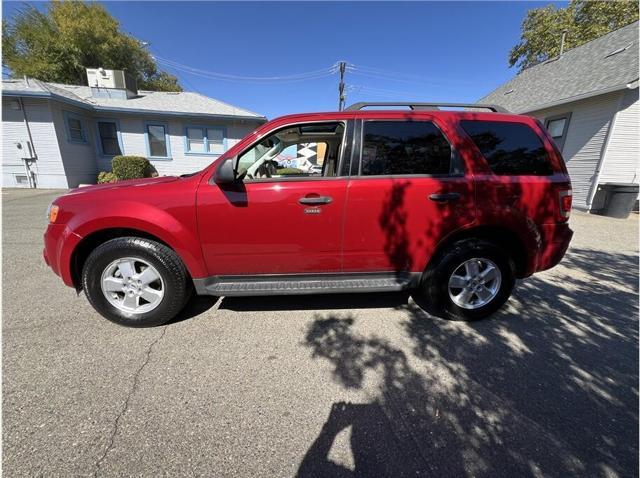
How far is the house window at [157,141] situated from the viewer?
14086 mm

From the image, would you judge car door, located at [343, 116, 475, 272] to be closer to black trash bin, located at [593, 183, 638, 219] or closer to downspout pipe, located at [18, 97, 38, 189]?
black trash bin, located at [593, 183, 638, 219]

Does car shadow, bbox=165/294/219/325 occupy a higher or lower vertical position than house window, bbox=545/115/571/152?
lower

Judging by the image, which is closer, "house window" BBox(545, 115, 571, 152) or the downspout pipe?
"house window" BBox(545, 115, 571, 152)

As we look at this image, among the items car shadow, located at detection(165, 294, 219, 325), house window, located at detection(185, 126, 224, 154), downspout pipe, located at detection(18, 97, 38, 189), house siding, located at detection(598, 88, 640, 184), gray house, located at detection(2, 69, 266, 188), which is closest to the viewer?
car shadow, located at detection(165, 294, 219, 325)

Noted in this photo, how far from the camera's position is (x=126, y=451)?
5.74ft

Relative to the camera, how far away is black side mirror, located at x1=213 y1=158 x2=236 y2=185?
2.51m

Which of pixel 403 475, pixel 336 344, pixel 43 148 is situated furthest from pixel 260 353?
pixel 43 148

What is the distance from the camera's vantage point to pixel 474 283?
3.04 metres

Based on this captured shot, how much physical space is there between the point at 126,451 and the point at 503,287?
11.2ft

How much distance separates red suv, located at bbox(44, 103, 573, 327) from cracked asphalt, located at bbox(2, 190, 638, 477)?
0.46 metres

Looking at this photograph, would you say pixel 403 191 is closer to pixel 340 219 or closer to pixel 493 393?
pixel 340 219

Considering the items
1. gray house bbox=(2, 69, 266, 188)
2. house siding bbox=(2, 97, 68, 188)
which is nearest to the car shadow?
gray house bbox=(2, 69, 266, 188)

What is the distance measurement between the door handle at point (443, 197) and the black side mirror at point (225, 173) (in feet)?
5.91

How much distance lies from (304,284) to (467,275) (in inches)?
66.0
